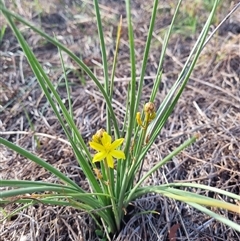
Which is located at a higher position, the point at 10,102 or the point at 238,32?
the point at 238,32

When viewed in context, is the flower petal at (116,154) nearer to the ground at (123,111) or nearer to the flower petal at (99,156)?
the flower petal at (99,156)

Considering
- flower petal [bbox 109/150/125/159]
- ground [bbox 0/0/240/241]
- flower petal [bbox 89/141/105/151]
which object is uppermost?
flower petal [bbox 89/141/105/151]

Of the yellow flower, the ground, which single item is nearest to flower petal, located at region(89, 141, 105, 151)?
the yellow flower

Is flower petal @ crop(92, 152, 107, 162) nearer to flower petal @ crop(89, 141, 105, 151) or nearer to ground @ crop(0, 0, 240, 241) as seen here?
flower petal @ crop(89, 141, 105, 151)

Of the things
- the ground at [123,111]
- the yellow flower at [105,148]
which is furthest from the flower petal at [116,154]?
the ground at [123,111]

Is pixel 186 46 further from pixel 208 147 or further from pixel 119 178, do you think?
pixel 119 178

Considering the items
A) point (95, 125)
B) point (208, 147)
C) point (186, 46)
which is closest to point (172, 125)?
point (208, 147)

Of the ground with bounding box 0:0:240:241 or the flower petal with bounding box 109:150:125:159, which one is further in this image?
the ground with bounding box 0:0:240:241

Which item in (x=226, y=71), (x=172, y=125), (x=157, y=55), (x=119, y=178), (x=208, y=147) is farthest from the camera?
(x=157, y=55)
